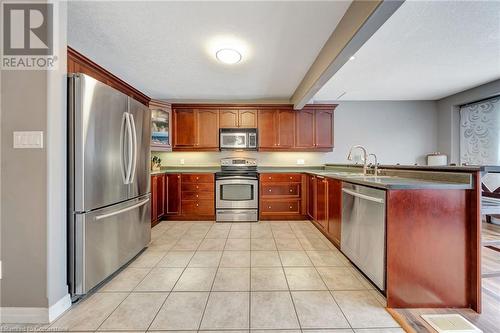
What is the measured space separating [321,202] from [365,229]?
1.33 m

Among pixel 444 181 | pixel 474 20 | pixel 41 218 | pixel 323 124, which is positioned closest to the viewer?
pixel 41 218

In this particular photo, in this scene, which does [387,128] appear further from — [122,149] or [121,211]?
[121,211]

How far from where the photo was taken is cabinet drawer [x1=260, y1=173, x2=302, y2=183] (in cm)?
407

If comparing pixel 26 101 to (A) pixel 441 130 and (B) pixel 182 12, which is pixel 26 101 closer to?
(B) pixel 182 12

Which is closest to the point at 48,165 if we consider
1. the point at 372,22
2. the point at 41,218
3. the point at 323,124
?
the point at 41,218

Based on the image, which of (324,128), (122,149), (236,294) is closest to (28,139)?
(122,149)

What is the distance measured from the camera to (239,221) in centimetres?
404

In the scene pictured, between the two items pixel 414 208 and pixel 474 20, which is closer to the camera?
pixel 414 208

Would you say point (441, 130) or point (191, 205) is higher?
point (441, 130)

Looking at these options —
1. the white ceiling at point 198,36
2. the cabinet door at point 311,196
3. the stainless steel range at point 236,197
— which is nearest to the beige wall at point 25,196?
the white ceiling at point 198,36

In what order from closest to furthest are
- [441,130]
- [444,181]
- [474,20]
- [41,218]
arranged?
[41,218] < [444,181] < [474,20] < [441,130]

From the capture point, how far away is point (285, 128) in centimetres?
443

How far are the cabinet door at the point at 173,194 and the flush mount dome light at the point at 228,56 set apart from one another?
2.25 m

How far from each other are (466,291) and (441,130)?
4.53 metres
